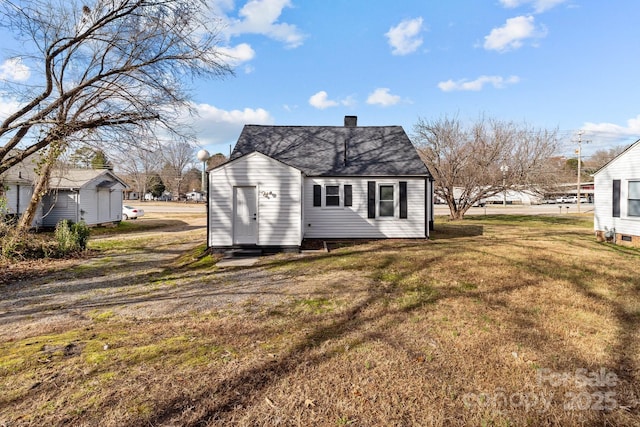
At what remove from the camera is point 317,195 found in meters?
13.0

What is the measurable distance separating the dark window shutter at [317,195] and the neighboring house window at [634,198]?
434 inches

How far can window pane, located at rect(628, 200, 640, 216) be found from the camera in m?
11.8

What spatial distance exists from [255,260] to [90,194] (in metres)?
15.2

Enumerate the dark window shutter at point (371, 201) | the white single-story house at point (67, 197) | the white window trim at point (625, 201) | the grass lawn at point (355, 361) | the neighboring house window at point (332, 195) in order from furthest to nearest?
the white single-story house at point (67, 197), the neighboring house window at point (332, 195), the dark window shutter at point (371, 201), the white window trim at point (625, 201), the grass lawn at point (355, 361)

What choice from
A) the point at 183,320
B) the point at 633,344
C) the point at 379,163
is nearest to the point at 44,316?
the point at 183,320

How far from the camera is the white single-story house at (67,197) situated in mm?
17875

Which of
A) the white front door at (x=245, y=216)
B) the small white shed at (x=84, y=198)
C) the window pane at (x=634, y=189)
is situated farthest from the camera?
the small white shed at (x=84, y=198)

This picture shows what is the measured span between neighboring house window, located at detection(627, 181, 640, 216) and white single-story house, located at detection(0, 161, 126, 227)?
24.1m

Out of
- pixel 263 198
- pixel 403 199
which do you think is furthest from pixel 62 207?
pixel 403 199

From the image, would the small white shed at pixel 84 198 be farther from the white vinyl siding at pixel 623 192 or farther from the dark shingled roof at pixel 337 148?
the white vinyl siding at pixel 623 192

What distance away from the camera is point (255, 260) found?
9.67 metres

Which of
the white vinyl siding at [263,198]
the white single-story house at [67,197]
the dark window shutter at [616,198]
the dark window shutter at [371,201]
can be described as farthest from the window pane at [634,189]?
the white single-story house at [67,197]

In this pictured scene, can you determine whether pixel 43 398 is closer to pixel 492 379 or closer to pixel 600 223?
pixel 492 379

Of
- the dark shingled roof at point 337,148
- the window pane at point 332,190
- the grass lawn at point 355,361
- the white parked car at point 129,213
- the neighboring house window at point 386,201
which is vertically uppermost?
the dark shingled roof at point 337,148
